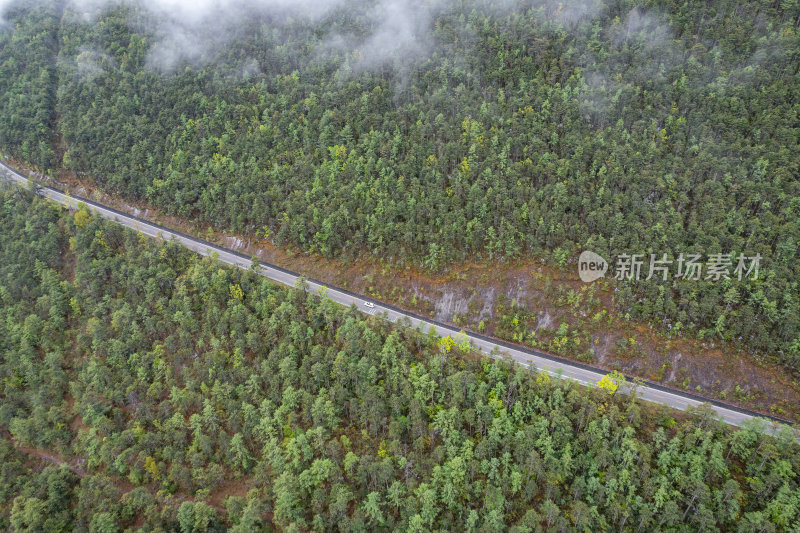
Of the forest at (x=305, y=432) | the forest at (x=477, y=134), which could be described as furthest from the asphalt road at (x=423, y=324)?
the forest at (x=477, y=134)

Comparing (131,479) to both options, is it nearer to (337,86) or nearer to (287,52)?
(337,86)

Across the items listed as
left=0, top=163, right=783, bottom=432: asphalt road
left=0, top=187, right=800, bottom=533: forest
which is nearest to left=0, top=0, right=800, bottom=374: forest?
left=0, top=163, right=783, bottom=432: asphalt road

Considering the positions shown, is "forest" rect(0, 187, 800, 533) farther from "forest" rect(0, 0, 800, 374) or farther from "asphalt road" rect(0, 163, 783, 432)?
"forest" rect(0, 0, 800, 374)

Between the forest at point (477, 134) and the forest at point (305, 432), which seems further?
the forest at point (477, 134)

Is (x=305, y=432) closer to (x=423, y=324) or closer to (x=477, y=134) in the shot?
(x=423, y=324)

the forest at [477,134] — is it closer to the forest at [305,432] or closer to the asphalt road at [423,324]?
the asphalt road at [423,324]

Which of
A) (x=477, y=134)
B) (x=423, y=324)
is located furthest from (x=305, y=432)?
(x=477, y=134)
